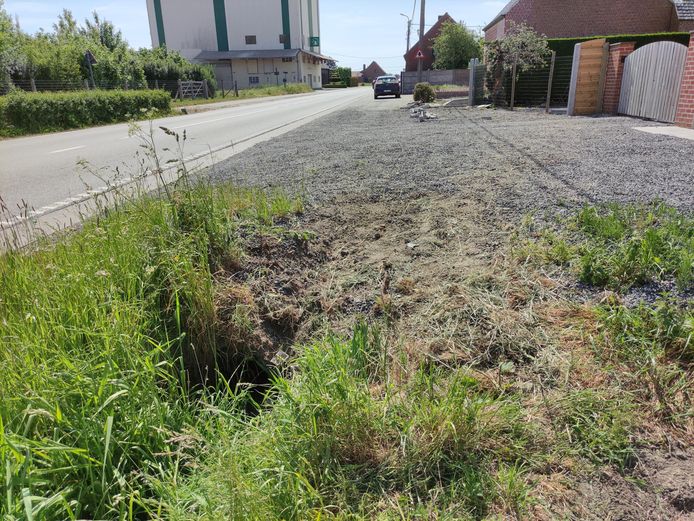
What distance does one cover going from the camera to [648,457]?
2.00 metres

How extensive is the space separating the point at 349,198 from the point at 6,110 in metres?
15.4

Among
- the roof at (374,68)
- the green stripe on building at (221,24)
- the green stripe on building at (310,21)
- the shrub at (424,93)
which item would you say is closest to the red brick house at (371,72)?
the roof at (374,68)

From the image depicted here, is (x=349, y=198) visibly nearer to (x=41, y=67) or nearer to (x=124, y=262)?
(x=124, y=262)

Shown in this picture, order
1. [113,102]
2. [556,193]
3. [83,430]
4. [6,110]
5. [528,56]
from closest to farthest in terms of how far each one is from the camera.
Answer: [83,430] < [556,193] < [6,110] < [528,56] < [113,102]

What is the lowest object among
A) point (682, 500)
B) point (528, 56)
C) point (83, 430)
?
point (682, 500)

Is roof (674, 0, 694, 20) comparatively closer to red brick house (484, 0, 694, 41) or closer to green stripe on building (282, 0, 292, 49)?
red brick house (484, 0, 694, 41)

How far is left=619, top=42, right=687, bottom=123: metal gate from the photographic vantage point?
10719mm

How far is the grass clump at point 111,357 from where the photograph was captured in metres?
1.87

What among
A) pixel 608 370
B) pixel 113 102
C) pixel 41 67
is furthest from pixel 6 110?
pixel 608 370

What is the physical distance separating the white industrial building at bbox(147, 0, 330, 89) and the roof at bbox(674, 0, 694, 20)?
1682 inches

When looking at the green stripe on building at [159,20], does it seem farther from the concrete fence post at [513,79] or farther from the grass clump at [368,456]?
the grass clump at [368,456]

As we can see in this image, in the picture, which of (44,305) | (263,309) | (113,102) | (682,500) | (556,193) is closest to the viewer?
(682,500)

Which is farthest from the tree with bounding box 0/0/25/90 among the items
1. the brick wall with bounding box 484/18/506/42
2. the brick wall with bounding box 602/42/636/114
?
the brick wall with bounding box 484/18/506/42

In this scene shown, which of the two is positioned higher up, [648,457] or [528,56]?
[528,56]
